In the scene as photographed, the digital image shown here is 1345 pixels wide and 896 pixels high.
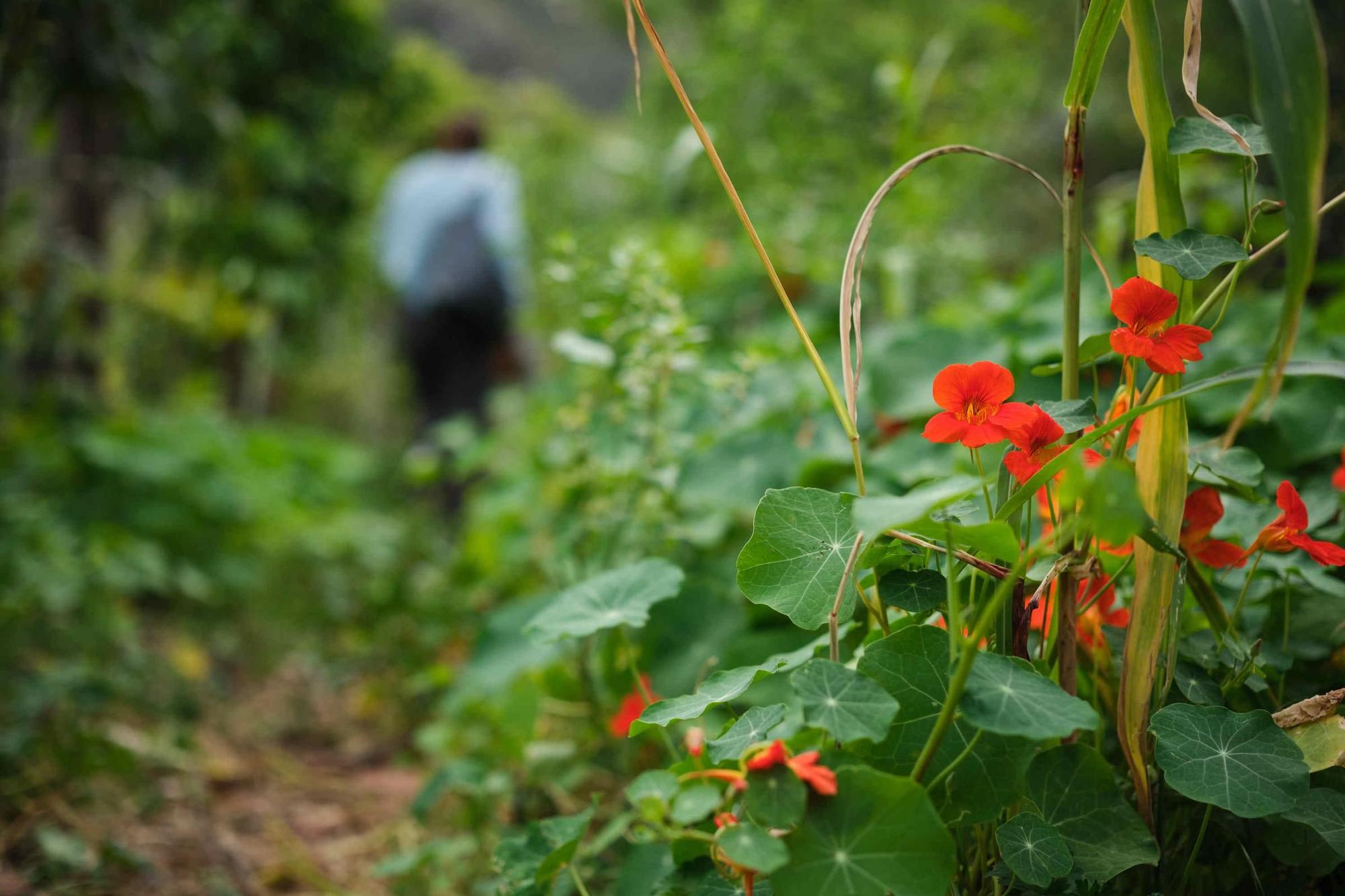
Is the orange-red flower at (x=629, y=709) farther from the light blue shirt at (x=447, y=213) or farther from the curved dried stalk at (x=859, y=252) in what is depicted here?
the light blue shirt at (x=447, y=213)

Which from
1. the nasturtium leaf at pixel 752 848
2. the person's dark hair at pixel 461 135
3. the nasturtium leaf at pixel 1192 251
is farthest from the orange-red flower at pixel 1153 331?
the person's dark hair at pixel 461 135

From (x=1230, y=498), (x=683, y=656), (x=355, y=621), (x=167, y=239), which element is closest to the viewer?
(x=1230, y=498)

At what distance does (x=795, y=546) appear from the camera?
65 centimetres

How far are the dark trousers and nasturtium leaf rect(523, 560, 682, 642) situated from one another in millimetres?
2513

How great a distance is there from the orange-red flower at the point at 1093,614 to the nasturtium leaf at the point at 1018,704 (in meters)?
0.12

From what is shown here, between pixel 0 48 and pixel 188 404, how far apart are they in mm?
2592

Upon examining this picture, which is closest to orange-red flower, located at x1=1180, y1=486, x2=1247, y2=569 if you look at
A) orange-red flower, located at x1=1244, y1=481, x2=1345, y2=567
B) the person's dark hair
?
orange-red flower, located at x1=1244, y1=481, x2=1345, y2=567

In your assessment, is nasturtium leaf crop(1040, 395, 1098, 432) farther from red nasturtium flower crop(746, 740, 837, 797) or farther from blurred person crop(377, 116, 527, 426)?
blurred person crop(377, 116, 527, 426)

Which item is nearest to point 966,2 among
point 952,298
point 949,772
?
point 952,298

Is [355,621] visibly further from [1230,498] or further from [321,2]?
[321,2]

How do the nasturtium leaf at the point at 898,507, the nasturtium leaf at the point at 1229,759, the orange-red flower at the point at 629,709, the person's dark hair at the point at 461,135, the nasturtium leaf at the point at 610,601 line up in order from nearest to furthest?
the nasturtium leaf at the point at 898,507 → the nasturtium leaf at the point at 1229,759 → the nasturtium leaf at the point at 610,601 → the orange-red flower at the point at 629,709 → the person's dark hair at the point at 461,135

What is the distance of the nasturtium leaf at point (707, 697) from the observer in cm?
58

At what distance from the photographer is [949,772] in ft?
1.76

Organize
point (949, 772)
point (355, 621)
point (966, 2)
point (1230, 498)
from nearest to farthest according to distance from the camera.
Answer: point (949, 772)
point (1230, 498)
point (355, 621)
point (966, 2)
